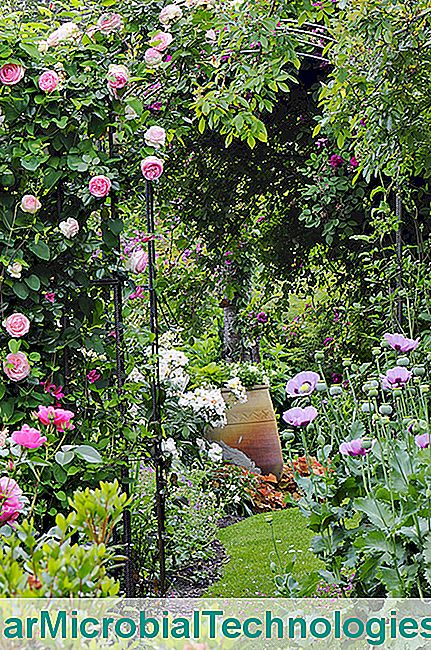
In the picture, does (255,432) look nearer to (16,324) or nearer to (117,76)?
(16,324)

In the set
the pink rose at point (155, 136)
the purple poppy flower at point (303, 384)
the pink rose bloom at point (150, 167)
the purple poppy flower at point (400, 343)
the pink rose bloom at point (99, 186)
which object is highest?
the pink rose at point (155, 136)

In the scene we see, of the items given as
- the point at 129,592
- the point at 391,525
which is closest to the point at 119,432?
the point at 129,592

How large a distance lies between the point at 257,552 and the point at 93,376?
60.0 inches

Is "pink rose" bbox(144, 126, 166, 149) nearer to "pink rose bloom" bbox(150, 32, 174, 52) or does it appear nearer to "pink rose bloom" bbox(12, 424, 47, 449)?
"pink rose bloom" bbox(150, 32, 174, 52)

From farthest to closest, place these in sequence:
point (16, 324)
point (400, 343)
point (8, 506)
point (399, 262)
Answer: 1. point (399, 262)
2. point (16, 324)
3. point (400, 343)
4. point (8, 506)

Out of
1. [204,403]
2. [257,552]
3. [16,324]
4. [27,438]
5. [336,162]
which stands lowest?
[257,552]

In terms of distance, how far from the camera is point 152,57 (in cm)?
250

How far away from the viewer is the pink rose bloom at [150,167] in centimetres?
249

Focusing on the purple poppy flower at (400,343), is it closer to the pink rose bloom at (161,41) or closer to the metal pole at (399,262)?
the pink rose bloom at (161,41)

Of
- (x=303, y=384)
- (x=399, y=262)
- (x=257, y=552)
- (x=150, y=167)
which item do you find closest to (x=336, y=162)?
(x=399, y=262)

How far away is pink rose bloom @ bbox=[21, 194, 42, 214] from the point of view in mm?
2289

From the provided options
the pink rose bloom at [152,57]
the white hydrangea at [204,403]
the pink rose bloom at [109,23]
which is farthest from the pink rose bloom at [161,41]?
the white hydrangea at [204,403]

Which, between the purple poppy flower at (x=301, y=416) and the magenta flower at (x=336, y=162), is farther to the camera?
the magenta flower at (x=336, y=162)

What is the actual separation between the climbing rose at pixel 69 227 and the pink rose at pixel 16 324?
269 millimetres
